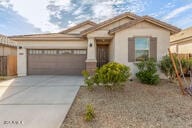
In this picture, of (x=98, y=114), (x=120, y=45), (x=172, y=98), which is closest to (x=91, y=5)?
(x=120, y=45)

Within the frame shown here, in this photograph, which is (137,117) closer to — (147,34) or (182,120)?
(182,120)

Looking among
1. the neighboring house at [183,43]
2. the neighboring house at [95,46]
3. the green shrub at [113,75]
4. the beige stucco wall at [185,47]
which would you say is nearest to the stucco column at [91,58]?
the neighboring house at [95,46]

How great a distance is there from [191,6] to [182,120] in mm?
14907

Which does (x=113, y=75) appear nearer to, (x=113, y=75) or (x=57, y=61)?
(x=113, y=75)

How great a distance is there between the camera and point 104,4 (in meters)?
16.5

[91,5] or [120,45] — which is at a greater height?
[91,5]

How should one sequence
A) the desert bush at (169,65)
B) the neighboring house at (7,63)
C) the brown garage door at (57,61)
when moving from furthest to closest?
the neighboring house at (7,63)
the brown garage door at (57,61)
the desert bush at (169,65)

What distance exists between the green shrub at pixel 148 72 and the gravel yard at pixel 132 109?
6.41 feet

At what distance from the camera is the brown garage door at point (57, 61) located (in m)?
16.0

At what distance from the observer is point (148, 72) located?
36.0 ft

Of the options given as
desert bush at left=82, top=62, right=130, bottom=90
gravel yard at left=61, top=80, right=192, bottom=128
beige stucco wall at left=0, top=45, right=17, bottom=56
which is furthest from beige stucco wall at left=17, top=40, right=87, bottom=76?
gravel yard at left=61, top=80, right=192, bottom=128

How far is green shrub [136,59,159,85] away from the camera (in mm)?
10797

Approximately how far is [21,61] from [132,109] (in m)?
12.7

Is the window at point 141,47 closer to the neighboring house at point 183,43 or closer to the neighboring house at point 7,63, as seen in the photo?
the neighboring house at point 183,43
